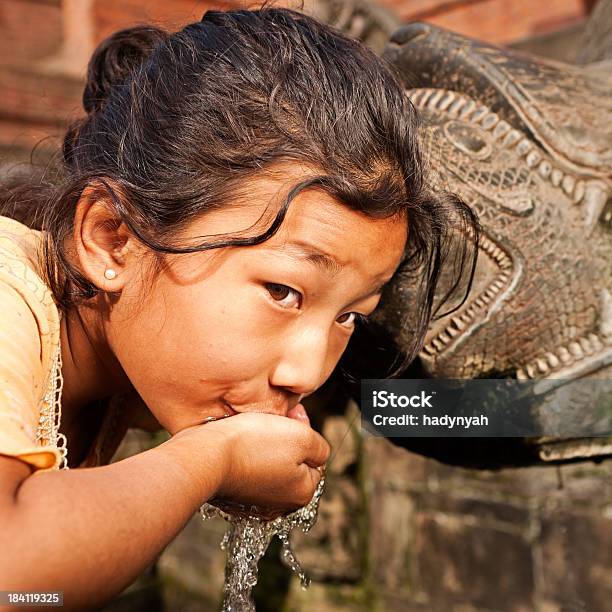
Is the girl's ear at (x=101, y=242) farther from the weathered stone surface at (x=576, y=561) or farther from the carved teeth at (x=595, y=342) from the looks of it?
the weathered stone surface at (x=576, y=561)

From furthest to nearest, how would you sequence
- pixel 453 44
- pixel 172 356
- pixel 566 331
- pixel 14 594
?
pixel 453 44, pixel 566 331, pixel 172 356, pixel 14 594

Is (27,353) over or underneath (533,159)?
underneath

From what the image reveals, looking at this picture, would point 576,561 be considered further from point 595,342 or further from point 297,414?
point 297,414

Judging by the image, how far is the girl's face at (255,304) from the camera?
962mm

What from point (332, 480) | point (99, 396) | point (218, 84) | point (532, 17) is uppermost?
point (218, 84)

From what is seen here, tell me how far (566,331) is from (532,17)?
11.9 ft

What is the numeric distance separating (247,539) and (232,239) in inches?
16.8

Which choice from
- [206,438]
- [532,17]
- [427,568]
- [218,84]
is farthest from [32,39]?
[206,438]

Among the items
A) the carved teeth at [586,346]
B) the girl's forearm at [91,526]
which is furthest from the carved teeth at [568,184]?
the girl's forearm at [91,526]

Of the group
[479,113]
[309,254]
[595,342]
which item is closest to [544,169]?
[479,113]

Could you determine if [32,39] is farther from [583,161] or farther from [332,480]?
[583,161]

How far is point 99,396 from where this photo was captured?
4.23 ft

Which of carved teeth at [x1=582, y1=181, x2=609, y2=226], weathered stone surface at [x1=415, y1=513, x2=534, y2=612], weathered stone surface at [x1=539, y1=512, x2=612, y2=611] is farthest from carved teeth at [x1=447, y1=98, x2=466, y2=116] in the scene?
weathered stone surface at [x1=415, y1=513, x2=534, y2=612]

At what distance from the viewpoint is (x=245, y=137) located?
39.4 inches
